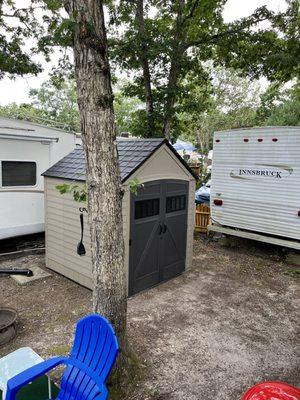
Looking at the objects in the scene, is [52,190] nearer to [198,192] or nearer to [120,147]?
[120,147]

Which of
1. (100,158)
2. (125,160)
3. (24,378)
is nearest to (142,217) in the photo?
(125,160)

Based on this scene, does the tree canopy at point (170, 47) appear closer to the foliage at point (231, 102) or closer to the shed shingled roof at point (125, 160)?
the shed shingled roof at point (125, 160)

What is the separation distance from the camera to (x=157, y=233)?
5.47m

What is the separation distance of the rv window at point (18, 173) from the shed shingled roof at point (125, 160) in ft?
4.22

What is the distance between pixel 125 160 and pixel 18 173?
10.0 ft

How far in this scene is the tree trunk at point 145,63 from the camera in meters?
7.92

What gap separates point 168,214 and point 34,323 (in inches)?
111

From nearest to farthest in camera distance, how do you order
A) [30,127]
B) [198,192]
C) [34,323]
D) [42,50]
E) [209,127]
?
[34,323], [30,127], [42,50], [198,192], [209,127]

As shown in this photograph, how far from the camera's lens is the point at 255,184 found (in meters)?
7.19

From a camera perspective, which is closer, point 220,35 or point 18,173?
point 18,173

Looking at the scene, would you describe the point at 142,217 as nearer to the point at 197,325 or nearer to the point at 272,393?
the point at 197,325

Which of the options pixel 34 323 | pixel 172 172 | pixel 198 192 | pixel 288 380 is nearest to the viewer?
pixel 288 380

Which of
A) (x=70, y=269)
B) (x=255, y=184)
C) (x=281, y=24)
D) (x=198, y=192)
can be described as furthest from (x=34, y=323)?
(x=281, y=24)

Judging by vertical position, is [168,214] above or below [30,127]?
below
